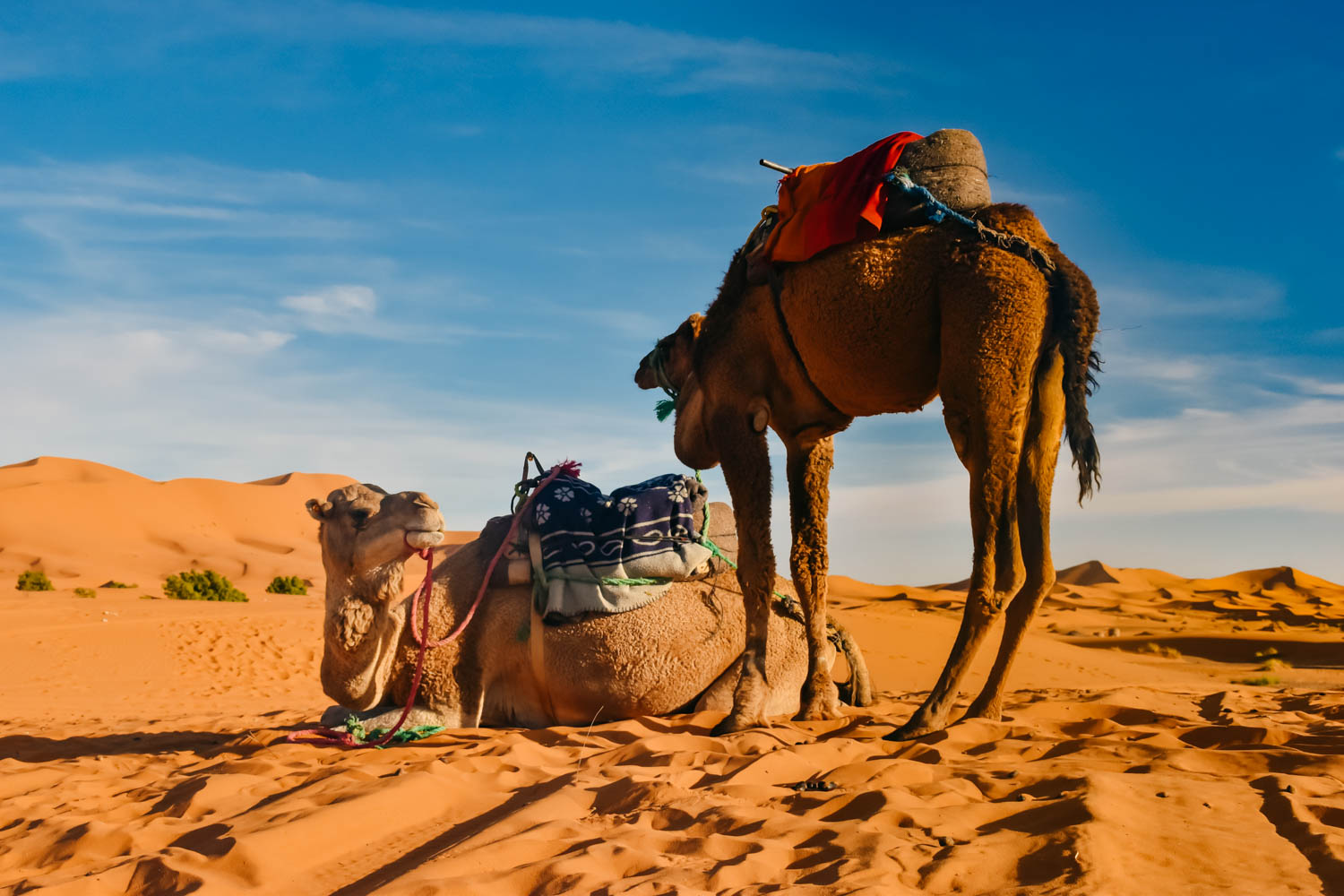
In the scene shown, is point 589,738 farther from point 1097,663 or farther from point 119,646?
point 119,646

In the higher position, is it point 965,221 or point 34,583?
point 965,221

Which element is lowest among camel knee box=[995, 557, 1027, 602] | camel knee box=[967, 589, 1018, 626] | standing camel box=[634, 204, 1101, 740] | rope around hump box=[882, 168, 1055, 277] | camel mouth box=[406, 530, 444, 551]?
camel knee box=[967, 589, 1018, 626]

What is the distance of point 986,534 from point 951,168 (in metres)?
2.00

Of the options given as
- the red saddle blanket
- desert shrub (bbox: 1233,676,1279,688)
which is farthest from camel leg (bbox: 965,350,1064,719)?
desert shrub (bbox: 1233,676,1279,688)

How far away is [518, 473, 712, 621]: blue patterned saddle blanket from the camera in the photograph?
584 cm

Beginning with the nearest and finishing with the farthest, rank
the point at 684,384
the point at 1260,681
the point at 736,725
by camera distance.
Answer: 1. the point at 736,725
2. the point at 684,384
3. the point at 1260,681

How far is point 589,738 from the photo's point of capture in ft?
16.9

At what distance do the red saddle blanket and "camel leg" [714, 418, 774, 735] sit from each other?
1.14 metres

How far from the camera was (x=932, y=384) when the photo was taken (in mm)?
5547

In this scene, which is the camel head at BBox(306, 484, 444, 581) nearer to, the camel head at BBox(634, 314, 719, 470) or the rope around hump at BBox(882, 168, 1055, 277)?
the camel head at BBox(634, 314, 719, 470)

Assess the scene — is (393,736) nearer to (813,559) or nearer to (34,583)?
(813,559)

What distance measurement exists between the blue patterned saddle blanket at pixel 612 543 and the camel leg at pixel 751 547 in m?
0.33

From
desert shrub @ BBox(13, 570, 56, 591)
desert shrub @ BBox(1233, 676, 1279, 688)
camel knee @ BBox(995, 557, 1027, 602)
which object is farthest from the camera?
desert shrub @ BBox(13, 570, 56, 591)

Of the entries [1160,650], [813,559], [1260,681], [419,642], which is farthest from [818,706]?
[1160,650]
